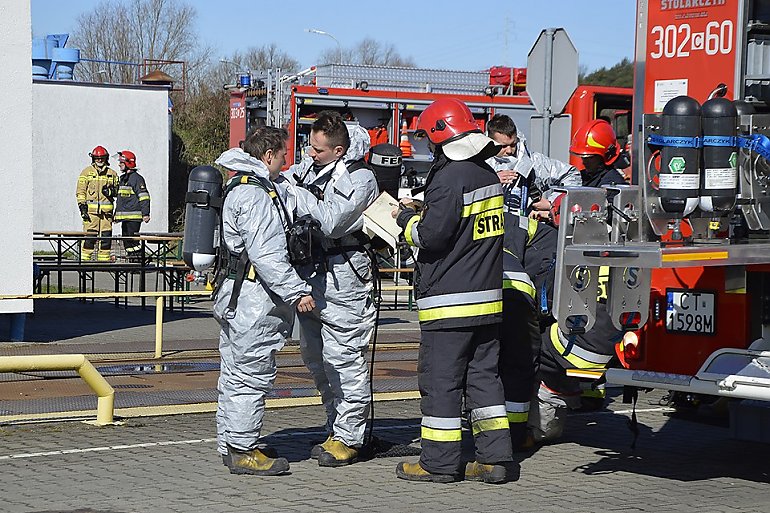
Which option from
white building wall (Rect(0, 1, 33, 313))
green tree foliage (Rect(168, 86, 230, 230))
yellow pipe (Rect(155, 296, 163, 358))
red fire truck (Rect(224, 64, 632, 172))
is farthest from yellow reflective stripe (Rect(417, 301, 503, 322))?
green tree foliage (Rect(168, 86, 230, 230))

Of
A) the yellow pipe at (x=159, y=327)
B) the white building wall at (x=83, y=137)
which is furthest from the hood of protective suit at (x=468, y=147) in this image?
the white building wall at (x=83, y=137)

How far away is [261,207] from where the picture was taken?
670cm

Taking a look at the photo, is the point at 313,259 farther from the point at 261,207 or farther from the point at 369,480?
the point at 369,480

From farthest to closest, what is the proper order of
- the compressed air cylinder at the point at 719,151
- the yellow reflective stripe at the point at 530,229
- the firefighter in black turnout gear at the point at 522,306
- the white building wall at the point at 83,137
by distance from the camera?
the white building wall at the point at 83,137 → the yellow reflective stripe at the point at 530,229 → the firefighter in black turnout gear at the point at 522,306 → the compressed air cylinder at the point at 719,151

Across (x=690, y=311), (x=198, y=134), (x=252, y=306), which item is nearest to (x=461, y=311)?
(x=252, y=306)

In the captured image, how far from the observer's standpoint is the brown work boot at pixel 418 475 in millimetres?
6762

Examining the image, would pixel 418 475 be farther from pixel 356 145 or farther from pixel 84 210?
pixel 84 210

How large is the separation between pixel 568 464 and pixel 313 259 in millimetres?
2046

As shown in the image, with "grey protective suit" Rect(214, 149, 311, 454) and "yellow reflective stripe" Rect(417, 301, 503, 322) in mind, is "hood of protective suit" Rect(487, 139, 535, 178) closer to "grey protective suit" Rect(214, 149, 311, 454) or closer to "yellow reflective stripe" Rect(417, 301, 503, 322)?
"yellow reflective stripe" Rect(417, 301, 503, 322)

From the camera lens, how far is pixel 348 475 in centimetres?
700

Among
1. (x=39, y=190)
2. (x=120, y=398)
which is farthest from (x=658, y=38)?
(x=39, y=190)

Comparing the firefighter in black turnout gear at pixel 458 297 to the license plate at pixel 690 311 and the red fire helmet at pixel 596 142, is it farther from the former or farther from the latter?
the red fire helmet at pixel 596 142

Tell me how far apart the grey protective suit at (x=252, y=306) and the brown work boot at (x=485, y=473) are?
1.25 meters

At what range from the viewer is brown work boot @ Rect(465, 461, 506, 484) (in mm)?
6777
